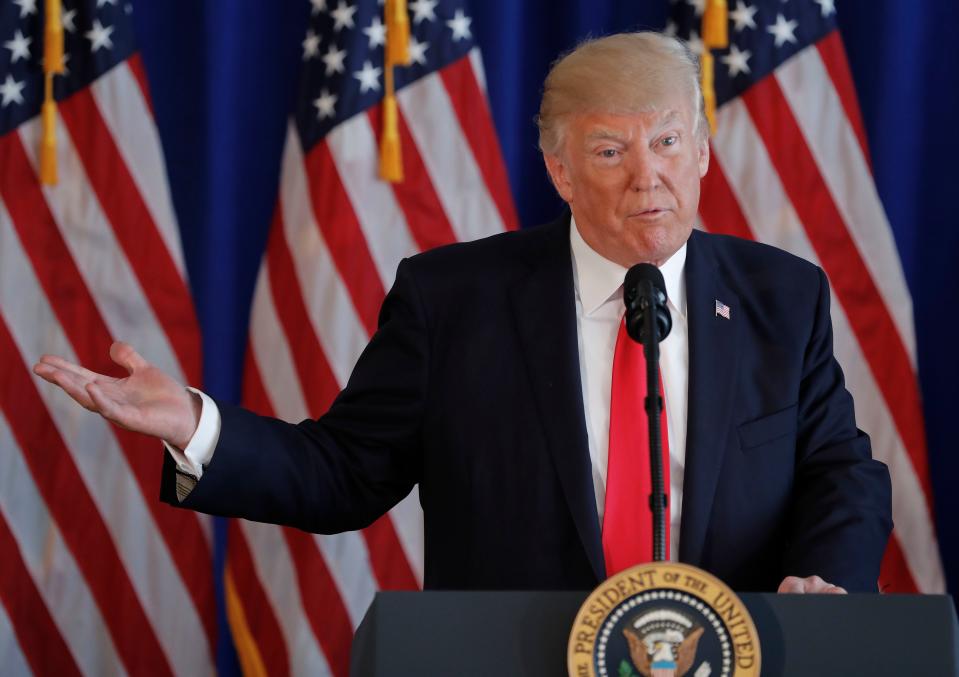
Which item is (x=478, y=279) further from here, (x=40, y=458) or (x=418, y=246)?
(x=40, y=458)

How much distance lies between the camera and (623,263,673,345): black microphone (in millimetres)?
1541

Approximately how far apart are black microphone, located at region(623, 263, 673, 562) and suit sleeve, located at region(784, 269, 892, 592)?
0.47 meters

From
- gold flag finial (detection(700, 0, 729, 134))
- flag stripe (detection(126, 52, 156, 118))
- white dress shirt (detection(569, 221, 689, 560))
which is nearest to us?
white dress shirt (detection(569, 221, 689, 560))

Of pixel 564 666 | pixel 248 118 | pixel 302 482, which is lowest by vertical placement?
pixel 564 666

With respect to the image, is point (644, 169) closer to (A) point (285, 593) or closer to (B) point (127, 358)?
(B) point (127, 358)

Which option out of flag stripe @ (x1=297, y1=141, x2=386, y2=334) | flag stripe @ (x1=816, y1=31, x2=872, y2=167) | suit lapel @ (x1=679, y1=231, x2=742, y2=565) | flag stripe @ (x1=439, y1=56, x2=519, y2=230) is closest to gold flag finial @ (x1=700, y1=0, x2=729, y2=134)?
flag stripe @ (x1=816, y1=31, x2=872, y2=167)

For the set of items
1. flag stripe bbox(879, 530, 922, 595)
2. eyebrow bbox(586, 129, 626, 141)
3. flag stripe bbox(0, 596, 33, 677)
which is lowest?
flag stripe bbox(879, 530, 922, 595)

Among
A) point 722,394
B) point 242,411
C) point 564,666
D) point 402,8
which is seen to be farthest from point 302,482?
point 402,8

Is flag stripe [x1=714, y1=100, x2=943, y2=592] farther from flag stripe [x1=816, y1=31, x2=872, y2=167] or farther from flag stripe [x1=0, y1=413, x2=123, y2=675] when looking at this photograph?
flag stripe [x1=0, y1=413, x2=123, y2=675]

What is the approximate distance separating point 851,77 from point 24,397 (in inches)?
93.1

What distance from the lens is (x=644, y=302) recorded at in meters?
1.55

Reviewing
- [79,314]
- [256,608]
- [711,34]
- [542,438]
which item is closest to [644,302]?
[542,438]

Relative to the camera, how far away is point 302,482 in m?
2.02

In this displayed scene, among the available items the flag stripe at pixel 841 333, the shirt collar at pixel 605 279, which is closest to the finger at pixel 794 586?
the shirt collar at pixel 605 279
